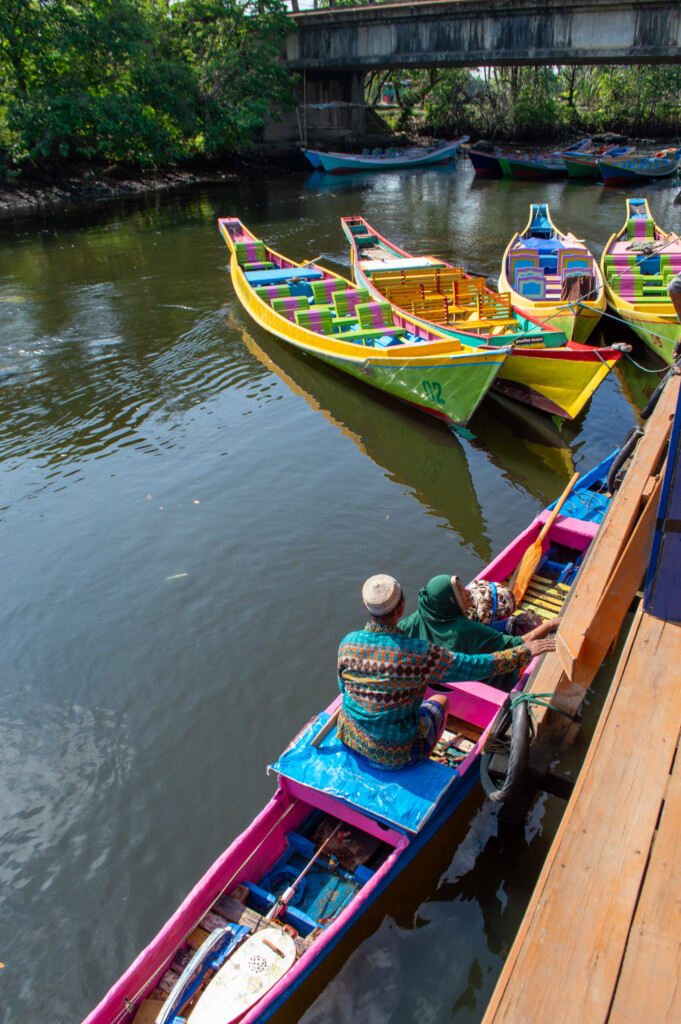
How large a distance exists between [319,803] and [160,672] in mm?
2621

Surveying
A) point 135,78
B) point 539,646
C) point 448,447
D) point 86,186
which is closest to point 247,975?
point 539,646

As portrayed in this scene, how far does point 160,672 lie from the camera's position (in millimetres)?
6320

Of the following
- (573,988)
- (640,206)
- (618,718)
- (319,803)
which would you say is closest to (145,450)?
(319,803)

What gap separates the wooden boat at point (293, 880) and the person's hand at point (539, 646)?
0.92 meters

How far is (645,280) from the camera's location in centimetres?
1395

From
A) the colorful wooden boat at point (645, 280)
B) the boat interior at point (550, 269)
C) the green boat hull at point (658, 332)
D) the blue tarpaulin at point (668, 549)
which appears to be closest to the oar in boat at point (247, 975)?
the blue tarpaulin at point (668, 549)

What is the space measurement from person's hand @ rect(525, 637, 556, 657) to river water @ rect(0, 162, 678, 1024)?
1637 mm

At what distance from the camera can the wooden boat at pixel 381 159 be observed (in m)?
38.8

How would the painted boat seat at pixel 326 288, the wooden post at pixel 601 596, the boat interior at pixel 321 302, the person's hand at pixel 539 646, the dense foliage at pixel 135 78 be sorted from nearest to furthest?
1. the wooden post at pixel 601 596
2. the person's hand at pixel 539 646
3. the boat interior at pixel 321 302
4. the painted boat seat at pixel 326 288
5. the dense foliage at pixel 135 78

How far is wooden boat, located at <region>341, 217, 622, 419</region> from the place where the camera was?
993 cm

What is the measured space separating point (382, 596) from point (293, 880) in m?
2.10

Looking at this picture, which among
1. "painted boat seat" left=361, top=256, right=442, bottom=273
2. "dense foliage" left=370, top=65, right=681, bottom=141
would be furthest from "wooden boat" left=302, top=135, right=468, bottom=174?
"painted boat seat" left=361, top=256, right=442, bottom=273

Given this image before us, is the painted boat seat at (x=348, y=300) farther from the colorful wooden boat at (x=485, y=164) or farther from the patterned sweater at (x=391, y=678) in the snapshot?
the colorful wooden boat at (x=485, y=164)

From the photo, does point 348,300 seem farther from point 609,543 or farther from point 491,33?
point 491,33
